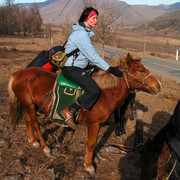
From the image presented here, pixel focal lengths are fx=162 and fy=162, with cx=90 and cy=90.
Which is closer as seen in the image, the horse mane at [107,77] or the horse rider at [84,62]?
the horse rider at [84,62]

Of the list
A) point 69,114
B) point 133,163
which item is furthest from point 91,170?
point 69,114

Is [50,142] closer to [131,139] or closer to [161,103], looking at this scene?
[131,139]

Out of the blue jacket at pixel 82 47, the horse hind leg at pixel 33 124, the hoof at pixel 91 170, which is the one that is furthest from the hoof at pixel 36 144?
the blue jacket at pixel 82 47

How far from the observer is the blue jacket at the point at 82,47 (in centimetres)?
271

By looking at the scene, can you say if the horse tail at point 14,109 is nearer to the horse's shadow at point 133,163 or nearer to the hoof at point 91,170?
the hoof at point 91,170

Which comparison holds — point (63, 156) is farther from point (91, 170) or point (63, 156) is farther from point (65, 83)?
point (65, 83)

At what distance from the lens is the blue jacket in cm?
271

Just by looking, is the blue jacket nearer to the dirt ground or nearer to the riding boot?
the riding boot

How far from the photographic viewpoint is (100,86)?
9.89 feet

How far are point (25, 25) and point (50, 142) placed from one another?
197ft

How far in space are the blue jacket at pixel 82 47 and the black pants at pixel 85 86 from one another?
0.15 meters

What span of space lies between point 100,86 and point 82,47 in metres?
0.78

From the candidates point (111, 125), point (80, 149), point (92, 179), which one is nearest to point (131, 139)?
point (111, 125)

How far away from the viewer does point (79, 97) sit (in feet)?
9.48
